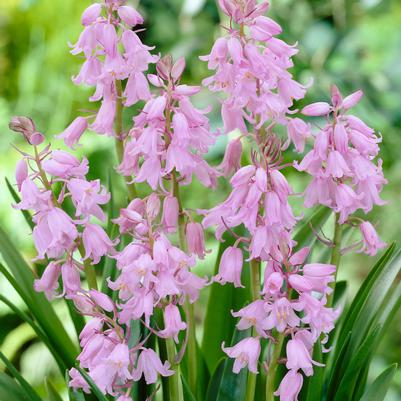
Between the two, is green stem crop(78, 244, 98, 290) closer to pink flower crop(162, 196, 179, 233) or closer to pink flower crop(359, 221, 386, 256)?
pink flower crop(162, 196, 179, 233)

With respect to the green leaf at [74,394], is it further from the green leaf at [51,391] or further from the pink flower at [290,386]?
the pink flower at [290,386]

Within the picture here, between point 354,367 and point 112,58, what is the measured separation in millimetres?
424

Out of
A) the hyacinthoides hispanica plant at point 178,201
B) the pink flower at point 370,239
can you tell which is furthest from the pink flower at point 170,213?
the pink flower at point 370,239

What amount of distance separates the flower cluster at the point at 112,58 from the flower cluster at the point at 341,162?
0.57ft

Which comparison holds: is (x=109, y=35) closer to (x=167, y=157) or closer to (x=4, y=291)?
(x=167, y=157)

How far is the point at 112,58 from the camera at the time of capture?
2.69ft

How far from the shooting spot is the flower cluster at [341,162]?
821 mm

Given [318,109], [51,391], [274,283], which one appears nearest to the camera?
[274,283]

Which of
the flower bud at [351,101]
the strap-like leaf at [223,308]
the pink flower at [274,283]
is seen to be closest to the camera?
the pink flower at [274,283]

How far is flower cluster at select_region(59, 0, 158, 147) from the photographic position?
0.82 m

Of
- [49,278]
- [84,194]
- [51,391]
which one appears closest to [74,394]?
[51,391]

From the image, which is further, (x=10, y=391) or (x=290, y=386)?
(x=10, y=391)

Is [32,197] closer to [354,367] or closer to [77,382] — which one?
[77,382]

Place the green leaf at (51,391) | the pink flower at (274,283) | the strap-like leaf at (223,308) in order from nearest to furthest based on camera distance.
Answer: the pink flower at (274,283)
the green leaf at (51,391)
the strap-like leaf at (223,308)
